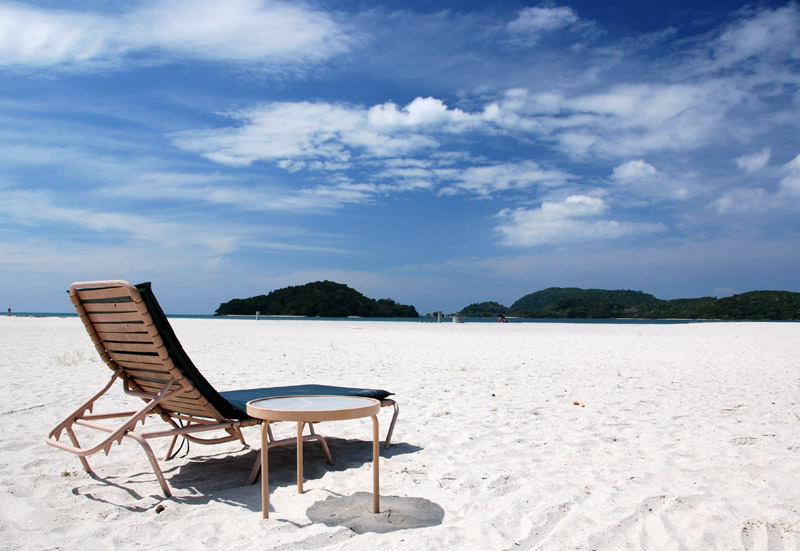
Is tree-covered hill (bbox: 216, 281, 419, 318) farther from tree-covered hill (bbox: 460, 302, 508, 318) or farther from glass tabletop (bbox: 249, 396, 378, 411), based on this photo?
glass tabletop (bbox: 249, 396, 378, 411)

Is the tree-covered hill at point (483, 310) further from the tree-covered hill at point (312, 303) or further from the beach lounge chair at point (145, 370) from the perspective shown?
the beach lounge chair at point (145, 370)

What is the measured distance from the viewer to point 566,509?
308cm

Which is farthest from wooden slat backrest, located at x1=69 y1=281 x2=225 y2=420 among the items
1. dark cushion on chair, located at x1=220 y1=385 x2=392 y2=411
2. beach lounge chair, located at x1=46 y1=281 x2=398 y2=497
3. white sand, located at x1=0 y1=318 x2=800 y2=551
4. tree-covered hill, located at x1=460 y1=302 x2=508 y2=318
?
tree-covered hill, located at x1=460 y1=302 x2=508 y2=318

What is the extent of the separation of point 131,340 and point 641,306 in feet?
344

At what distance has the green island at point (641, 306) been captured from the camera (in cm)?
7244

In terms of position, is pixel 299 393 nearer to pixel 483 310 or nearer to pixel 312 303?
pixel 312 303

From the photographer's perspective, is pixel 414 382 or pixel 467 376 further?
pixel 467 376

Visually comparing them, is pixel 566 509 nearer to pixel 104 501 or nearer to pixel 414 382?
pixel 104 501

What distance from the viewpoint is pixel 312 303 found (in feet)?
292

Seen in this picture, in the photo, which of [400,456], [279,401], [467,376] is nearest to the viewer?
[279,401]

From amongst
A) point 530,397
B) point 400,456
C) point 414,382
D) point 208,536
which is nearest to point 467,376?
point 414,382

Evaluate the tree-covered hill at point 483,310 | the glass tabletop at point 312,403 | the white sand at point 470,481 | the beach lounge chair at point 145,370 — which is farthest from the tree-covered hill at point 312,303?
the glass tabletop at point 312,403

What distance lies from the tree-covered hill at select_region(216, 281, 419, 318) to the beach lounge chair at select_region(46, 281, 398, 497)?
85.0 m

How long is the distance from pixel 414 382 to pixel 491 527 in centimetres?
517
